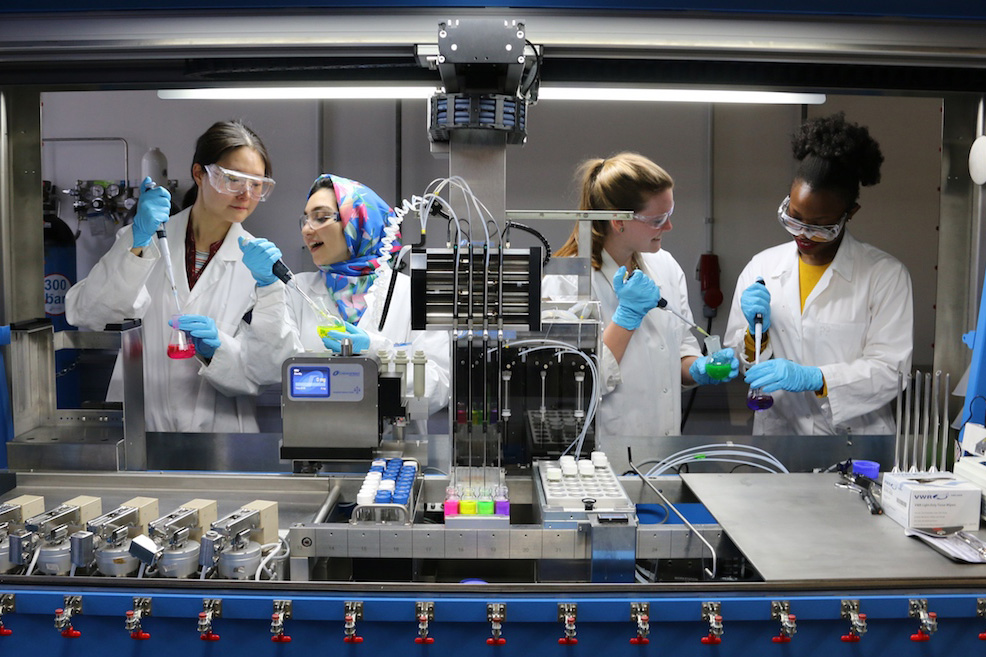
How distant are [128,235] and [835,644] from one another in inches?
94.0

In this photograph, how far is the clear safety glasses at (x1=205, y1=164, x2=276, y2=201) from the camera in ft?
8.92

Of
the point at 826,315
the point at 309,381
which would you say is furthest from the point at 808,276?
the point at 309,381

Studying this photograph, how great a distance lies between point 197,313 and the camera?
2.62 m

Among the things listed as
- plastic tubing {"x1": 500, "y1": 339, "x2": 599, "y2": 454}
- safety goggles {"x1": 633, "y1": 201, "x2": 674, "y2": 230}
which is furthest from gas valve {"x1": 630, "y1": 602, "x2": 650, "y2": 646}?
safety goggles {"x1": 633, "y1": 201, "x2": 674, "y2": 230}

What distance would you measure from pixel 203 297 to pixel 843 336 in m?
2.28

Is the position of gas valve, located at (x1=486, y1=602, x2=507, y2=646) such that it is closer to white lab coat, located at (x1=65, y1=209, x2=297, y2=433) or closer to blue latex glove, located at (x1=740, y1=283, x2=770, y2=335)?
white lab coat, located at (x1=65, y1=209, x2=297, y2=433)

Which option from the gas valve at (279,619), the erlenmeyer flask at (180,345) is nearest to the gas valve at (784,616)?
the gas valve at (279,619)

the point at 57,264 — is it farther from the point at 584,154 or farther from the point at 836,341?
the point at 836,341

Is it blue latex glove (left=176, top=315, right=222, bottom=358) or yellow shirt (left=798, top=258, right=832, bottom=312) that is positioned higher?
yellow shirt (left=798, top=258, right=832, bottom=312)

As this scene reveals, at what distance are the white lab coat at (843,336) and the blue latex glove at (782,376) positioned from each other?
0.23 feet

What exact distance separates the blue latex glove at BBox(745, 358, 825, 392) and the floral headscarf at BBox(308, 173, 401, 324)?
4.23 ft

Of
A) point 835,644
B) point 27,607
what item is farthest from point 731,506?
point 27,607

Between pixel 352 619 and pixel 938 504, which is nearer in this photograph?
pixel 352 619

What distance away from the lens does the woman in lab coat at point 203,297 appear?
245 cm
